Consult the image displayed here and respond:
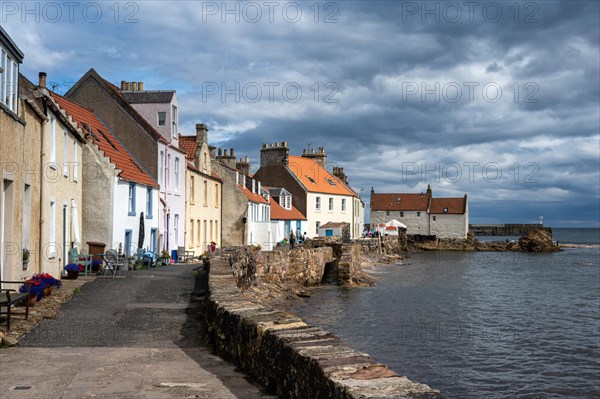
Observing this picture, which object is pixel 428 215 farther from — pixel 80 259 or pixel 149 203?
pixel 80 259

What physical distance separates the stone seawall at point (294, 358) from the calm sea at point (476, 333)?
7490mm

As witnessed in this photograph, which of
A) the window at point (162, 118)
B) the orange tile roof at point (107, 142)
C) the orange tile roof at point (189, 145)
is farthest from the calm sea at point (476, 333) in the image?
the orange tile roof at point (189, 145)

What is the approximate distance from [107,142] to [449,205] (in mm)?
86469

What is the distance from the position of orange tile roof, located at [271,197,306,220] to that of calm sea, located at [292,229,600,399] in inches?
888

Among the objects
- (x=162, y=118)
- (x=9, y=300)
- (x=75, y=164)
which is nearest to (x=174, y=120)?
(x=162, y=118)

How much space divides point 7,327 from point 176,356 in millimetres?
3611

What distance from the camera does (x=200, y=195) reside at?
4003cm

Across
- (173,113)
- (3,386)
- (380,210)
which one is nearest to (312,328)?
(3,386)

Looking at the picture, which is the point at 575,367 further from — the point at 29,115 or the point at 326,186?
the point at 326,186

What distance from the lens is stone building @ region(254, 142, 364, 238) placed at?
67.7m

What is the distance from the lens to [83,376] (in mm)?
7445

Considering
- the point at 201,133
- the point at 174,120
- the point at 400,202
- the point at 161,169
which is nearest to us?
the point at 161,169

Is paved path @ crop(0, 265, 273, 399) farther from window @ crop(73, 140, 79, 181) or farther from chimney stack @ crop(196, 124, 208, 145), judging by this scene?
chimney stack @ crop(196, 124, 208, 145)

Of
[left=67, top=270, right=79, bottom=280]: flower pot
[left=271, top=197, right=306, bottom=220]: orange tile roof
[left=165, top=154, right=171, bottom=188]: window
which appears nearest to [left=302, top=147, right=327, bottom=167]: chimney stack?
[left=271, top=197, right=306, bottom=220]: orange tile roof
